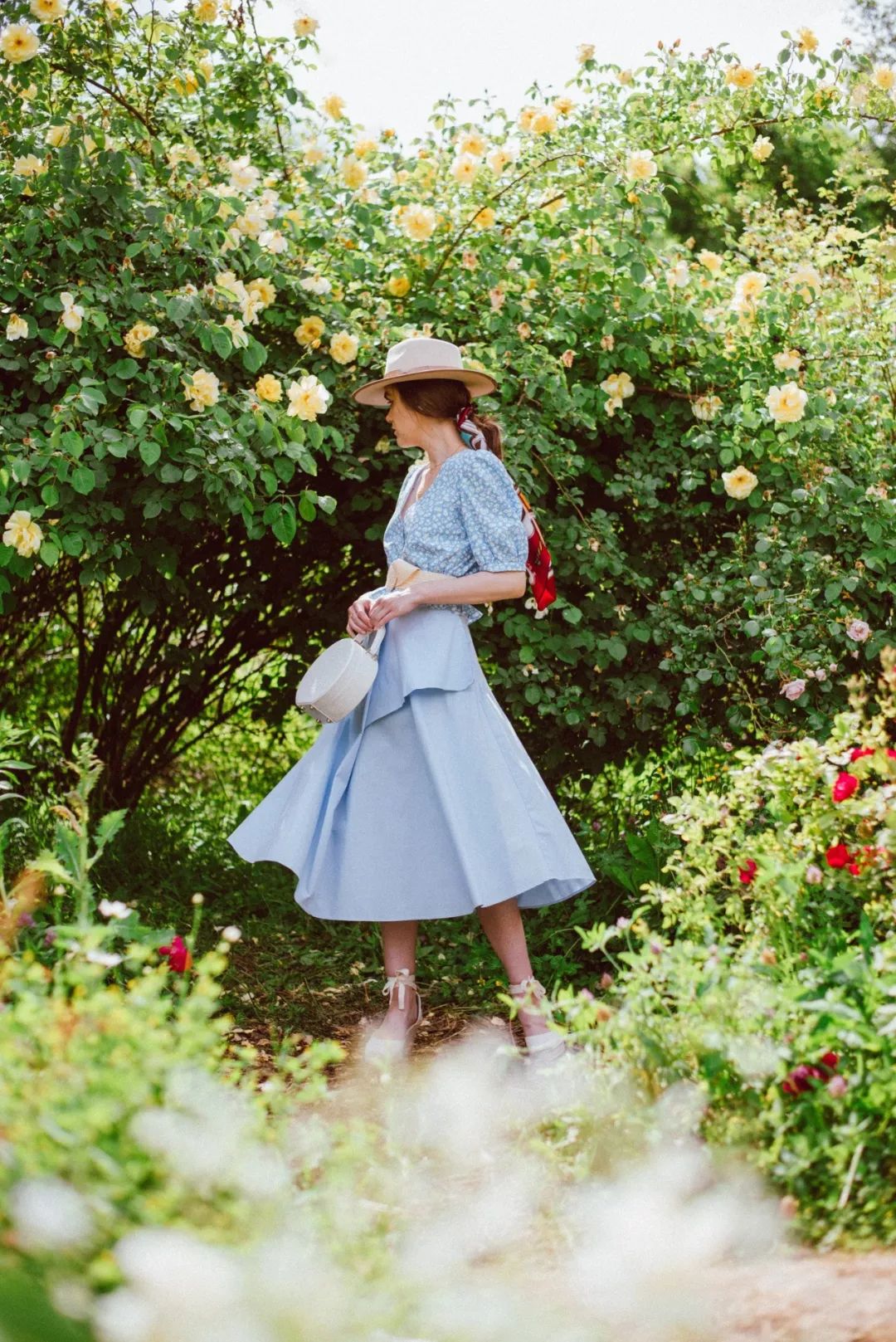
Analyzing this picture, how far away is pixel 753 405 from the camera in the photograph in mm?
3656

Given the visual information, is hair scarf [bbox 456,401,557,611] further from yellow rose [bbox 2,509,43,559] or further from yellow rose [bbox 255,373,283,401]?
yellow rose [bbox 2,509,43,559]

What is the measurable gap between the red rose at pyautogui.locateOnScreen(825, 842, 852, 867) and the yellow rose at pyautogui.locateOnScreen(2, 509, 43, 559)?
1907mm

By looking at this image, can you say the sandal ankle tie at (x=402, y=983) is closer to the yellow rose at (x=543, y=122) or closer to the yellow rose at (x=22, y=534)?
the yellow rose at (x=22, y=534)

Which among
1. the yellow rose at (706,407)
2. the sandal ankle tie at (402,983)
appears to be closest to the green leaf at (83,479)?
the sandal ankle tie at (402,983)

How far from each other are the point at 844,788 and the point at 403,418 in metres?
1.26

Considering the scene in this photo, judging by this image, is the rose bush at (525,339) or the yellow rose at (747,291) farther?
the yellow rose at (747,291)

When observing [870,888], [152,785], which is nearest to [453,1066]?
[870,888]

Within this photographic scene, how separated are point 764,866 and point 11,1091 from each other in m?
1.42

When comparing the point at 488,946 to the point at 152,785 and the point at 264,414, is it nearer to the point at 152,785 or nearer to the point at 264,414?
the point at 264,414

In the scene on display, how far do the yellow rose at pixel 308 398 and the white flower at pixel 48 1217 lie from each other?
7.28 feet

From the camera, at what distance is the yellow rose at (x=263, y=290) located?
3.27m

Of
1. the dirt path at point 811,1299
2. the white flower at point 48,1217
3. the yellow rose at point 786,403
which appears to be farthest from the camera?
the yellow rose at point 786,403

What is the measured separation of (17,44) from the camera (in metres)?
3.06

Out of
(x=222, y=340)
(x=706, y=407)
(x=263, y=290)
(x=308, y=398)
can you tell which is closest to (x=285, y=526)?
(x=308, y=398)
